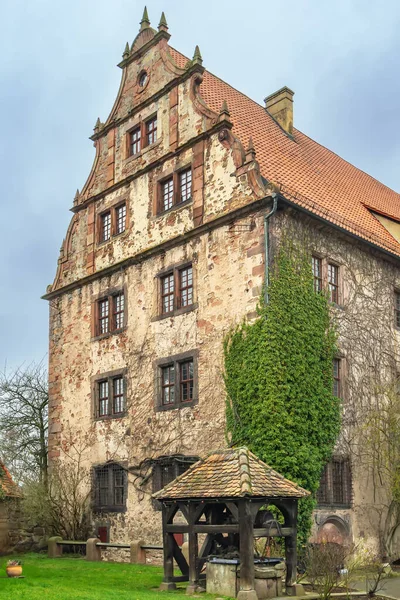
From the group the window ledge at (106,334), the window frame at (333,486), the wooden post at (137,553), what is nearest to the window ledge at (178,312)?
the window ledge at (106,334)

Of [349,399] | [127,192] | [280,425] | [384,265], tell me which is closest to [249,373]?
[280,425]

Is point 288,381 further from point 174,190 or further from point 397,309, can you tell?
point 174,190

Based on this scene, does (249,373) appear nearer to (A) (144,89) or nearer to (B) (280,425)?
(B) (280,425)

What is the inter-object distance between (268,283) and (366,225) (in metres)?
6.01

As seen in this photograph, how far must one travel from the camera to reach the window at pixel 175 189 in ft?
75.7

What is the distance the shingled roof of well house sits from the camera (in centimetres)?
1437

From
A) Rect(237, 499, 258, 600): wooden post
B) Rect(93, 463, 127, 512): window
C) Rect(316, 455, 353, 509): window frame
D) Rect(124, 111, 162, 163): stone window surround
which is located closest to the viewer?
Rect(237, 499, 258, 600): wooden post

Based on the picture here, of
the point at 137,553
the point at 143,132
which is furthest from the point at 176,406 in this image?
the point at 143,132

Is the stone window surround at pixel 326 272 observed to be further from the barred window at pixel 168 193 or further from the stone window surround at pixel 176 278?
the barred window at pixel 168 193

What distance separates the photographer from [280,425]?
60.8ft

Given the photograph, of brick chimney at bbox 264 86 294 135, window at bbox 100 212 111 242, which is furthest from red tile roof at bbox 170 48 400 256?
window at bbox 100 212 111 242

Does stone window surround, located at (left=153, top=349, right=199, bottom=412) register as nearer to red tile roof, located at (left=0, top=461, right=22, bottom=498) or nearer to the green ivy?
the green ivy

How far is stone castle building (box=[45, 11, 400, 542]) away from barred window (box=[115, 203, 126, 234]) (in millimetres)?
59

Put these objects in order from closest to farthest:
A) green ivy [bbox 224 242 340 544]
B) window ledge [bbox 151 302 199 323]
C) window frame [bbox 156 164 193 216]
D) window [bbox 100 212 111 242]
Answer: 1. green ivy [bbox 224 242 340 544]
2. window ledge [bbox 151 302 199 323]
3. window frame [bbox 156 164 193 216]
4. window [bbox 100 212 111 242]
